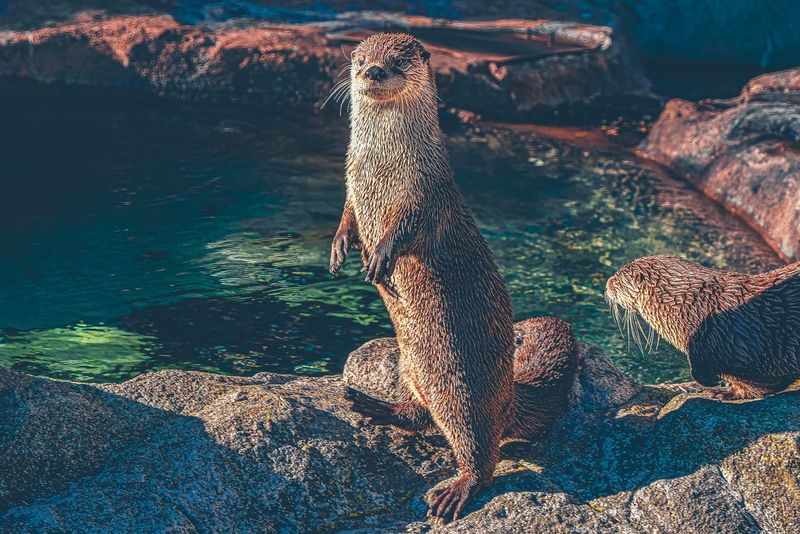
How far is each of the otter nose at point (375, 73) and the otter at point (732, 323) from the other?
2217 millimetres

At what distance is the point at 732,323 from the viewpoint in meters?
4.98

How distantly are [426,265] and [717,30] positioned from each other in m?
10.1

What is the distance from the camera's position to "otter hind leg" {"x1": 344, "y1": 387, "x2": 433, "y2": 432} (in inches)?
180

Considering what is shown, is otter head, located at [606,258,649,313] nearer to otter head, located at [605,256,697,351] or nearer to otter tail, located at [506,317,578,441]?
otter head, located at [605,256,697,351]

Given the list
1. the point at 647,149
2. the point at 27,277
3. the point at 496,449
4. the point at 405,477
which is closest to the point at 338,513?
the point at 405,477

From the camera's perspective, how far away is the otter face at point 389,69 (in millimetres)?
4406

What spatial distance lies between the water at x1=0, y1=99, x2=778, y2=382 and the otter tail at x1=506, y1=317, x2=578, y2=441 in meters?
1.41

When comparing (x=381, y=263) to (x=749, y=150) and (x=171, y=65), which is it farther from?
(x=171, y=65)

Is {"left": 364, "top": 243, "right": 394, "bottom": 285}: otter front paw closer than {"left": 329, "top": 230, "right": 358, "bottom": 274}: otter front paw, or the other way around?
{"left": 364, "top": 243, "right": 394, "bottom": 285}: otter front paw

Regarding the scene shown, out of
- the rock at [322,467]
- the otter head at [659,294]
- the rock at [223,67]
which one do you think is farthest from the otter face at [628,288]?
the rock at [223,67]

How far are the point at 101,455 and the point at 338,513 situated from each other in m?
1.06

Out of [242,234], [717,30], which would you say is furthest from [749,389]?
[717,30]

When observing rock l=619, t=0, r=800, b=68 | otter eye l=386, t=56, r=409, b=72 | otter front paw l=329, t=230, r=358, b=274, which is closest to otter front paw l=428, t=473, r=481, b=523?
otter front paw l=329, t=230, r=358, b=274

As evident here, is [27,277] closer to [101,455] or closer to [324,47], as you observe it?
[101,455]
